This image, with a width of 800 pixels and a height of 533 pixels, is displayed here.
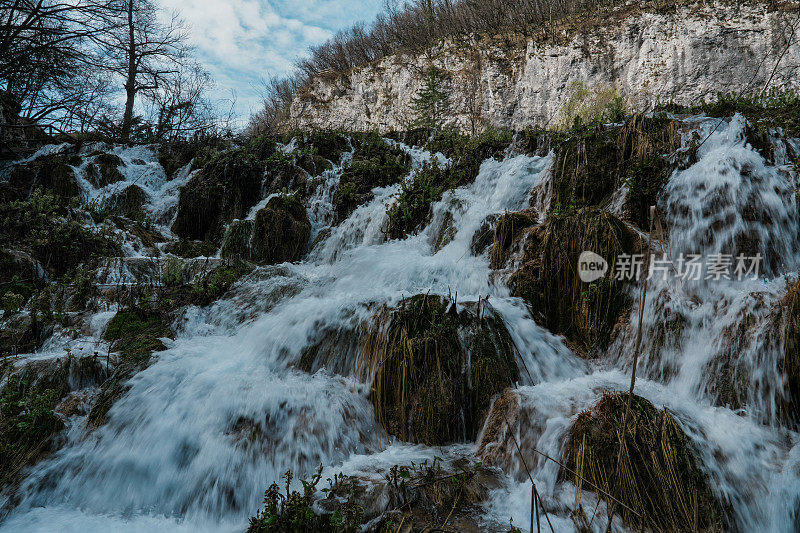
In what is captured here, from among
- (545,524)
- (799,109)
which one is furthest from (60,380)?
(799,109)

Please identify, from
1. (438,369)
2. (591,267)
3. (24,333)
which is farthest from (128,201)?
(591,267)

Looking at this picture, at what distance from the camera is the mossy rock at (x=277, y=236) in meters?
8.05

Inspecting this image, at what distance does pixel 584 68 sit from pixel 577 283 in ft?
86.2

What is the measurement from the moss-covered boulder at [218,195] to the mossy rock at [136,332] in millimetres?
4771

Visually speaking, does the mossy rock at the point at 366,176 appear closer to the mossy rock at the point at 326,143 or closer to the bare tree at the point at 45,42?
the mossy rock at the point at 326,143

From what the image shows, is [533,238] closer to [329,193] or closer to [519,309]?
[519,309]

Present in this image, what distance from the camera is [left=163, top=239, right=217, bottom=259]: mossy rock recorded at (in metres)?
8.23

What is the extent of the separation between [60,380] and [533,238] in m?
5.20

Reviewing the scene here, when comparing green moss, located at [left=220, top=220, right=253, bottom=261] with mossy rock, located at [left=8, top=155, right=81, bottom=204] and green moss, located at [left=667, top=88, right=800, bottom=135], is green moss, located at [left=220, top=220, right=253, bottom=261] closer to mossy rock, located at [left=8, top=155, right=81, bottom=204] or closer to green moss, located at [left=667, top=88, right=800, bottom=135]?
mossy rock, located at [left=8, top=155, right=81, bottom=204]

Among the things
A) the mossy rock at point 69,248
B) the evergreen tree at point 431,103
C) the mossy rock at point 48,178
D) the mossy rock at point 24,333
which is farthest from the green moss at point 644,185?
the evergreen tree at point 431,103

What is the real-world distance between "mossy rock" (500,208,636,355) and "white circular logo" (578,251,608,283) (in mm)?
41

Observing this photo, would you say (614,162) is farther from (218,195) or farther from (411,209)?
(218,195)

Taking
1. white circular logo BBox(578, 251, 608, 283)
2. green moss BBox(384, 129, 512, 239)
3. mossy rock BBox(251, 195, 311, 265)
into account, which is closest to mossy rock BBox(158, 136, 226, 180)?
mossy rock BBox(251, 195, 311, 265)

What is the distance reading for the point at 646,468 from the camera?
7.68ft
